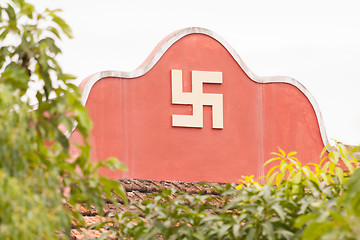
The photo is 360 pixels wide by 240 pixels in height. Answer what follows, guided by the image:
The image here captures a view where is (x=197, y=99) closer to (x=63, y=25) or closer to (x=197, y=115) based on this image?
(x=197, y=115)

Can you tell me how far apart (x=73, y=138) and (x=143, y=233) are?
4000 mm

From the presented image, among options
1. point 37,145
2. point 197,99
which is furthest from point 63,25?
point 197,99

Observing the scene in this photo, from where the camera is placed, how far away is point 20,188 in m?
4.48

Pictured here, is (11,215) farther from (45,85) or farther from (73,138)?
(73,138)

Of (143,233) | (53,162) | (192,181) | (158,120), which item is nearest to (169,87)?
(158,120)

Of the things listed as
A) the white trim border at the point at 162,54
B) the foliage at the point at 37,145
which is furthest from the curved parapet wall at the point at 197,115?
the foliage at the point at 37,145

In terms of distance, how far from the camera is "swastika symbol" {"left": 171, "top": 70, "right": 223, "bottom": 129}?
10562 mm

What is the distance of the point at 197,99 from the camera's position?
10.7m

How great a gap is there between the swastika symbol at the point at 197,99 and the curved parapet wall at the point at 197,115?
0.01 metres

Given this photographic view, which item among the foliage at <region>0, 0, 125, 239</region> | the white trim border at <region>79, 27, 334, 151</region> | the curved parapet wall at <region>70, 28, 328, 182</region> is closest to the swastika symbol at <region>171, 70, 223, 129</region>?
the curved parapet wall at <region>70, 28, 328, 182</region>

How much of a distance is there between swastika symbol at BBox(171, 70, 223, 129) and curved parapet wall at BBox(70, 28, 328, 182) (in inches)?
0.5

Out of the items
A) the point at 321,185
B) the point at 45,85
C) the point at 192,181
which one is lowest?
the point at 192,181

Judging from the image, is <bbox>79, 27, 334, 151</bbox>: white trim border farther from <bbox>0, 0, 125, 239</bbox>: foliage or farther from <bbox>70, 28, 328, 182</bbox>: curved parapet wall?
<bbox>0, 0, 125, 239</bbox>: foliage

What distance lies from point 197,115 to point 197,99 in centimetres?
22
